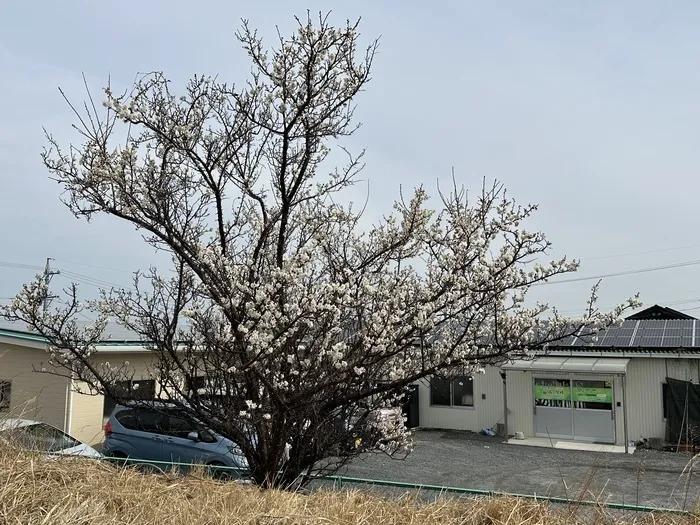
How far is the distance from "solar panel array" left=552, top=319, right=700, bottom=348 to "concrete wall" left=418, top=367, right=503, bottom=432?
2.65 m

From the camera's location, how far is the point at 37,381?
1375cm

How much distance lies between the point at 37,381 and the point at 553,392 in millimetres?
14639

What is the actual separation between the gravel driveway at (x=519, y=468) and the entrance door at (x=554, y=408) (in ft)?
6.12

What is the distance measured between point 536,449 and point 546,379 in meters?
2.85

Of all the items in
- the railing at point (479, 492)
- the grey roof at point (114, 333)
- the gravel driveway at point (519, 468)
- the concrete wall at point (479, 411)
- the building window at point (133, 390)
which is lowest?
the gravel driveway at point (519, 468)

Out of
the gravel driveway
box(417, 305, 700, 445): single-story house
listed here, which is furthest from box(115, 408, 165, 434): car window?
box(417, 305, 700, 445): single-story house

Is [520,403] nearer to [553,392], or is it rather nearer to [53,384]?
[553,392]

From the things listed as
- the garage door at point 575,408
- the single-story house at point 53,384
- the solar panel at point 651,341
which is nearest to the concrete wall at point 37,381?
the single-story house at point 53,384

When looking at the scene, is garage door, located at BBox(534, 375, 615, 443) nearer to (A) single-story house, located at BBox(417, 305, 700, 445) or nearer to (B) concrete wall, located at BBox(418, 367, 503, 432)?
(A) single-story house, located at BBox(417, 305, 700, 445)

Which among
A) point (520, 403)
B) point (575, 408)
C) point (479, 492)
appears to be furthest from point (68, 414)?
point (575, 408)

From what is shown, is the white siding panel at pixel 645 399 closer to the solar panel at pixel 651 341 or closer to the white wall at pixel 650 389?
the white wall at pixel 650 389

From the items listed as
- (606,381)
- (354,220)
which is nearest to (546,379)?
(606,381)

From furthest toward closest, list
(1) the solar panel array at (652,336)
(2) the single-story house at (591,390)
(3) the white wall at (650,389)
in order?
1. (1) the solar panel array at (652,336)
2. (2) the single-story house at (591,390)
3. (3) the white wall at (650,389)

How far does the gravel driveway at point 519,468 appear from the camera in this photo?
12.1 m
